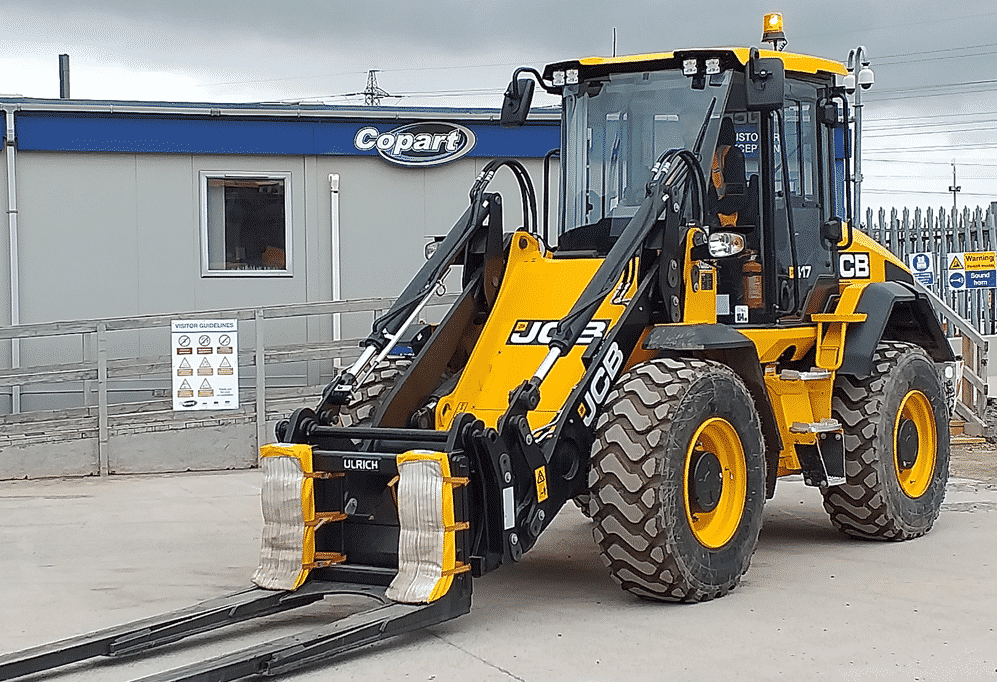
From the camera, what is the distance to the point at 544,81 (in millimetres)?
8438

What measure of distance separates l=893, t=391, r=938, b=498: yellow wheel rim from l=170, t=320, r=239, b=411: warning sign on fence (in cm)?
653

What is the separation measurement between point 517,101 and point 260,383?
5.54 meters

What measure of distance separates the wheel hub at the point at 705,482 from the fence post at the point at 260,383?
22.3 feet

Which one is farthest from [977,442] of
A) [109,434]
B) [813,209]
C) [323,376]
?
[109,434]

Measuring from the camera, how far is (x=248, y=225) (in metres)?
15.0

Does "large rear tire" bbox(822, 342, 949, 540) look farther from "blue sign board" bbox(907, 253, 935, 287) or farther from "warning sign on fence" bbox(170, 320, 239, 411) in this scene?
"blue sign board" bbox(907, 253, 935, 287)

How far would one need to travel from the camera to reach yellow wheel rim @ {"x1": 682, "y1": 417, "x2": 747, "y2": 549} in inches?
271

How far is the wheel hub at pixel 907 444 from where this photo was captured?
880 centimetres

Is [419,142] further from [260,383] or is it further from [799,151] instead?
[799,151]

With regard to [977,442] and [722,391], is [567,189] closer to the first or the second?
[722,391]

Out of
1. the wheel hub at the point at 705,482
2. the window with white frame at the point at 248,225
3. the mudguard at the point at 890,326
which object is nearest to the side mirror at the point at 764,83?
the mudguard at the point at 890,326

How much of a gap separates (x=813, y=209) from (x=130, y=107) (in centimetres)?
840

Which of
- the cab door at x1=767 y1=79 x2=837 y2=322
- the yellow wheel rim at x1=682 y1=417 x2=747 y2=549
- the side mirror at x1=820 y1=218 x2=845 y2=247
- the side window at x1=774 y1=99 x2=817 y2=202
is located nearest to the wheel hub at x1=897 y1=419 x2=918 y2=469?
the cab door at x1=767 y1=79 x2=837 y2=322

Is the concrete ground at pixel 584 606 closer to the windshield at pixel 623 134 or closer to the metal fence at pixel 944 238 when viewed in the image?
the windshield at pixel 623 134
